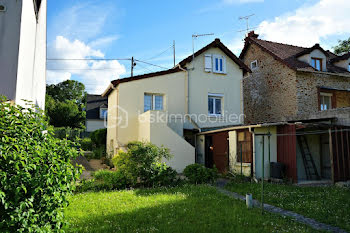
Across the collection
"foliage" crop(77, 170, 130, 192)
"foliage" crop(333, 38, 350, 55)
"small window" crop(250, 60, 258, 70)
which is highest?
"foliage" crop(333, 38, 350, 55)

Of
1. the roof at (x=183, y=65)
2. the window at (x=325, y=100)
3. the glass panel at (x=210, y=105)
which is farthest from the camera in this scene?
the window at (x=325, y=100)

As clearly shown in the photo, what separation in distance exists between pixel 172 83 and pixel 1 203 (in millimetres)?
13579

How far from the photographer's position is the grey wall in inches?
185

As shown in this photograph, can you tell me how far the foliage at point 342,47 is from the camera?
25.8m

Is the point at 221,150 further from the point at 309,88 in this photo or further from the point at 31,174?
the point at 31,174

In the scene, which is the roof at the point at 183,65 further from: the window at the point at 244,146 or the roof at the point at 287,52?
the window at the point at 244,146

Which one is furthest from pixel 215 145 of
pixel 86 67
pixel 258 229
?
pixel 86 67

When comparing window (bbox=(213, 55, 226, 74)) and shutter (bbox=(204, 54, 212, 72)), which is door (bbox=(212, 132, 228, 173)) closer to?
shutter (bbox=(204, 54, 212, 72))

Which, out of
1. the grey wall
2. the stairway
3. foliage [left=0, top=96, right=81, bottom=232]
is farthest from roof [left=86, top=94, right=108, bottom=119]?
foliage [left=0, top=96, right=81, bottom=232]

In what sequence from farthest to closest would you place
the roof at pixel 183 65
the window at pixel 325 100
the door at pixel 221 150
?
the window at pixel 325 100 < the roof at pixel 183 65 < the door at pixel 221 150

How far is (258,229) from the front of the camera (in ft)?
17.2

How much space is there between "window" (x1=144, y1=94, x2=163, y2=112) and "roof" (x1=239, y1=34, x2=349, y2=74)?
29.3 feet

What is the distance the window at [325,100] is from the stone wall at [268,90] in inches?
98.0

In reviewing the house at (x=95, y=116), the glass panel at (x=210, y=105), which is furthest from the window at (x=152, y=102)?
the house at (x=95, y=116)
